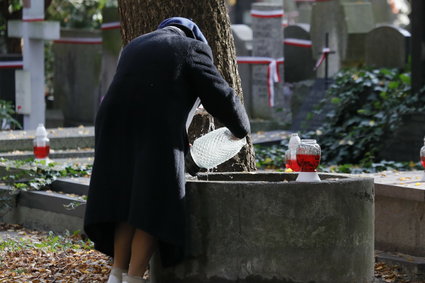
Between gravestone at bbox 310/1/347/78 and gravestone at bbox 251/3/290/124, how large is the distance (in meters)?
0.65

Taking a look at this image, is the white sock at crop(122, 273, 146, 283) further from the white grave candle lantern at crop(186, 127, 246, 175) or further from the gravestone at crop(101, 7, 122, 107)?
the gravestone at crop(101, 7, 122, 107)

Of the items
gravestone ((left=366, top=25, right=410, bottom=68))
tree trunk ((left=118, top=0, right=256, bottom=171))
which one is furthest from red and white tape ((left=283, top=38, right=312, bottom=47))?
tree trunk ((left=118, top=0, right=256, bottom=171))

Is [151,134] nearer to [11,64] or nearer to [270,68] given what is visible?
[270,68]

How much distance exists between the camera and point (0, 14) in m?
22.2

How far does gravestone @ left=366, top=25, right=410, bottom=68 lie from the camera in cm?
1596

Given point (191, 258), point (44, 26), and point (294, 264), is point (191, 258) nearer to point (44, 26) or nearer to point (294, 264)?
point (294, 264)

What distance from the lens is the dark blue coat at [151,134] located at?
5.61m

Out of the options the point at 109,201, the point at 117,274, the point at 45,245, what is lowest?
the point at 45,245

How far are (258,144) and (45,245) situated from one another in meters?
6.65

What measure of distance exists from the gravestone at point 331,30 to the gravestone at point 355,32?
0.08 metres

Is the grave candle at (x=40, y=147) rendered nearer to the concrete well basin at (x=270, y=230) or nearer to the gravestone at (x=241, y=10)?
the concrete well basin at (x=270, y=230)

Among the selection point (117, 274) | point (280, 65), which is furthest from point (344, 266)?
point (280, 65)

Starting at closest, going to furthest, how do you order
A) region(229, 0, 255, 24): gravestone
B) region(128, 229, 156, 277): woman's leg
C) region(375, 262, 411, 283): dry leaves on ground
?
region(128, 229, 156, 277): woman's leg → region(375, 262, 411, 283): dry leaves on ground → region(229, 0, 255, 24): gravestone

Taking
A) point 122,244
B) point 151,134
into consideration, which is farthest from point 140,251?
point 151,134
